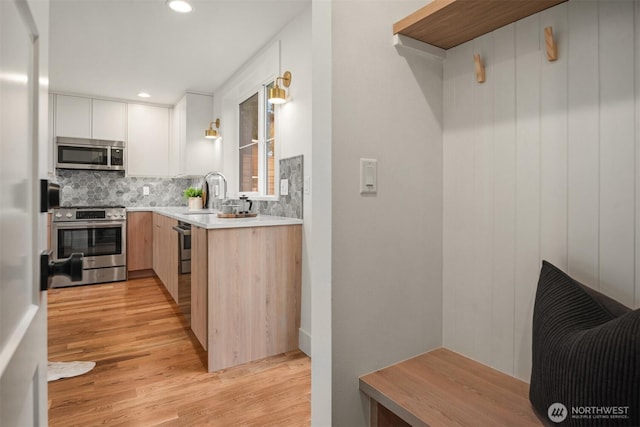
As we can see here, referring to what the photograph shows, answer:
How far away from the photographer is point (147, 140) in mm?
5004

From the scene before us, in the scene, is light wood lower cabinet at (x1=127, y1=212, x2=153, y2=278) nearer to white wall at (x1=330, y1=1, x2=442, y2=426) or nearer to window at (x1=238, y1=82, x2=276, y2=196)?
window at (x1=238, y1=82, x2=276, y2=196)

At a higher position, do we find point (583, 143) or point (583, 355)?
point (583, 143)

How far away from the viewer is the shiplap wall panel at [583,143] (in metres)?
0.95

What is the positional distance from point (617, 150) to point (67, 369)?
113 inches

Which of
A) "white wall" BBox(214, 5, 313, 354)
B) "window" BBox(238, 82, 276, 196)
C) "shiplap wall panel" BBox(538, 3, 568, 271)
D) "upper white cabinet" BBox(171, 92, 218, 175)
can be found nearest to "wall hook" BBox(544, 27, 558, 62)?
"shiplap wall panel" BBox(538, 3, 568, 271)

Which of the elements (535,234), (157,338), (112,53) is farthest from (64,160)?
(535,234)

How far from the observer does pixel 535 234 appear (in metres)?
1.09

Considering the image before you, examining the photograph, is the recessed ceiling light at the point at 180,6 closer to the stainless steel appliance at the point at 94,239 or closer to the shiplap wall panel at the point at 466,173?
the shiplap wall panel at the point at 466,173

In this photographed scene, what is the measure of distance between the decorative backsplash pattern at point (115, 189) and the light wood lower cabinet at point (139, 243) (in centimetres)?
57

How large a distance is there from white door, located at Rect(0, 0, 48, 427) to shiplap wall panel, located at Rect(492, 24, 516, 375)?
121 centimetres

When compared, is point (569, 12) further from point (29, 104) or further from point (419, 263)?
point (29, 104)

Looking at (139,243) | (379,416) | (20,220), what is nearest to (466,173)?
(379,416)

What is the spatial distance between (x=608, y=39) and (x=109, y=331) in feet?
11.1

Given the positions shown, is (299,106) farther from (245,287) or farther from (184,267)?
(184,267)
